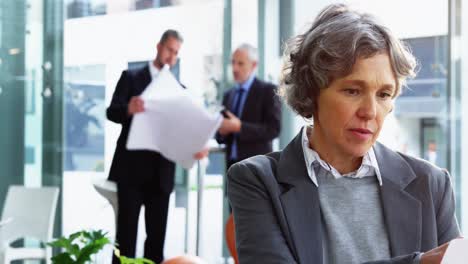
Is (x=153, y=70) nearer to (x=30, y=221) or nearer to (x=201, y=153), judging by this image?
(x=201, y=153)

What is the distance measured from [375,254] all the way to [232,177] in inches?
11.6

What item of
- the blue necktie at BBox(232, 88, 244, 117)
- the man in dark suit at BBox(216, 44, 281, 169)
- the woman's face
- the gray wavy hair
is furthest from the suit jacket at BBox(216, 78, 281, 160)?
the woman's face

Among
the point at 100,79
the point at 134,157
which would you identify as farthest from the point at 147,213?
the point at 100,79

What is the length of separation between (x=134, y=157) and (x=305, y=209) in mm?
4903

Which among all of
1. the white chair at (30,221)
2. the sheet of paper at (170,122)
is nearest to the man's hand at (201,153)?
the sheet of paper at (170,122)

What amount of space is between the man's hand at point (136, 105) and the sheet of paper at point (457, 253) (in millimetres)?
4891

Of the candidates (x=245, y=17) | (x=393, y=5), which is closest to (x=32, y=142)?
(x=245, y=17)

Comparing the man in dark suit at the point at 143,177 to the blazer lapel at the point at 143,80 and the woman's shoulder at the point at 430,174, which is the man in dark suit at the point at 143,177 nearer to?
the blazer lapel at the point at 143,80

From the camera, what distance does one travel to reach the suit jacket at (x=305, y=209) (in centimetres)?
162

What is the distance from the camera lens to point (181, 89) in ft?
19.3

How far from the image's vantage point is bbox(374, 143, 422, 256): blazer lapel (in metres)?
1.62

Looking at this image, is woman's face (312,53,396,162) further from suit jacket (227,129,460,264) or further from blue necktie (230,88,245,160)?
blue necktie (230,88,245,160)

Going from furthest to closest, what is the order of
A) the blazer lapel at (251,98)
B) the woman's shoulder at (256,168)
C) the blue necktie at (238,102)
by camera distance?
1. the blue necktie at (238,102)
2. the blazer lapel at (251,98)
3. the woman's shoulder at (256,168)

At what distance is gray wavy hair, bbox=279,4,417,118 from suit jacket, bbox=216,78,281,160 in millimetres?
4414
